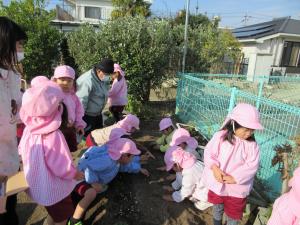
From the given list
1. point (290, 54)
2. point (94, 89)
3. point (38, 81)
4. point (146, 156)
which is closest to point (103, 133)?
point (94, 89)

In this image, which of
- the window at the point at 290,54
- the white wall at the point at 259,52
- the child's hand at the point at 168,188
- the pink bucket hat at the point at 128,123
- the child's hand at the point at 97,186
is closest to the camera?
the child's hand at the point at 97,186

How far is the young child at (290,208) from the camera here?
5.08 ft

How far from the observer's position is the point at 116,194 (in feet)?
10.5

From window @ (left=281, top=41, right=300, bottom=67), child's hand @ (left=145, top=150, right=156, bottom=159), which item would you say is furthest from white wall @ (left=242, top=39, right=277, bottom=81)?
child's hand @ (left=145, top=150, right=156, bottom=159)

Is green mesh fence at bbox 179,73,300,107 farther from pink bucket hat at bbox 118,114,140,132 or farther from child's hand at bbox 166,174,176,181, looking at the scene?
child's hand at bbox 166,174,176,181

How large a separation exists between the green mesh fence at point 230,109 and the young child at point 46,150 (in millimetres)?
2097

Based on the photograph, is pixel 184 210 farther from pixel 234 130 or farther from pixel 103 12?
pixel 103 12

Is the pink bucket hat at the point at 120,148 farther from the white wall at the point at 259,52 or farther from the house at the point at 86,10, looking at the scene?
the house at the point at 86,10

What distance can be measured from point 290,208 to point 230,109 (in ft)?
7.94

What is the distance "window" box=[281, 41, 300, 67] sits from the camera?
18484mm

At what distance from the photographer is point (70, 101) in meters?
3.26

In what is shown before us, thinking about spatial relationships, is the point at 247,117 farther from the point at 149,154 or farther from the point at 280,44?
the point at 280,44

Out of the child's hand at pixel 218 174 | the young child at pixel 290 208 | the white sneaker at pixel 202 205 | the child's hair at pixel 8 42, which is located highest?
the child's hair at pixel 8 42

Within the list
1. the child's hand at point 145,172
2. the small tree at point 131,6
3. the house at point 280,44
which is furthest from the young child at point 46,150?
the small tree at point 131,6
